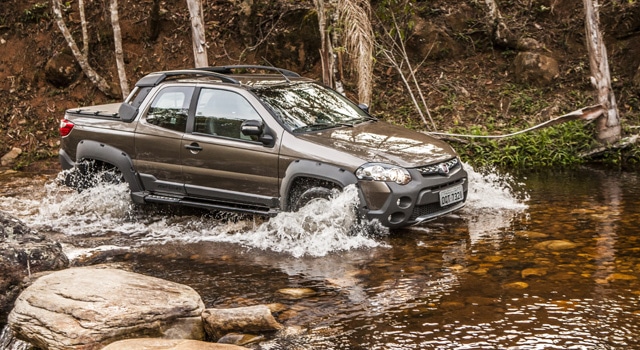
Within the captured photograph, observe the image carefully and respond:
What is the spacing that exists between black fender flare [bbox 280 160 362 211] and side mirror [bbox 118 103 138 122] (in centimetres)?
233

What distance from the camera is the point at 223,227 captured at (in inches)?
324

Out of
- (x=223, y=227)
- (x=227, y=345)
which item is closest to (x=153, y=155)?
(x=223, y=227)

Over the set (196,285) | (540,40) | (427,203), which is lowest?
(196,285)

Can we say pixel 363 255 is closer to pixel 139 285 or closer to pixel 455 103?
pixel 139 285

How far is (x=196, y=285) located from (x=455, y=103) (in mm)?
9004

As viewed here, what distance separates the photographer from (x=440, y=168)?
286 inches

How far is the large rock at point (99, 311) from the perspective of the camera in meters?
4.79

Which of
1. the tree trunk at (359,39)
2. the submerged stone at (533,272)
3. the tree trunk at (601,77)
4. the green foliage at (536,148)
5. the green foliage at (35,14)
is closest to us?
the submerged stone at (533,272)

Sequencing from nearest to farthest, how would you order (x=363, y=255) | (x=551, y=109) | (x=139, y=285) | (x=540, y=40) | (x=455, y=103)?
(x=139, y=285) → (x=363, y=255) → (x=551, y=109) → (x=455, y=103) → (x=540, y=40)

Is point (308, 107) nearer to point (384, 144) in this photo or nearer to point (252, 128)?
point (252, 128)

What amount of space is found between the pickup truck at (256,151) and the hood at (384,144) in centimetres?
1

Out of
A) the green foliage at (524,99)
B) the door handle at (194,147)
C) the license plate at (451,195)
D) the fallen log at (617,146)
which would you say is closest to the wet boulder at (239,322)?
the license plate at (451,195)

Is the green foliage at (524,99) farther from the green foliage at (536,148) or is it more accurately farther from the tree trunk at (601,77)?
the tree trunk at (601,77)

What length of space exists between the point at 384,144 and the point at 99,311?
140 inches
